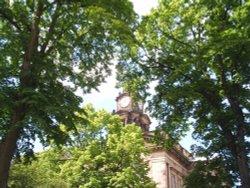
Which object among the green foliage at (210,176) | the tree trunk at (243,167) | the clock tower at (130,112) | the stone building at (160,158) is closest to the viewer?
the tree trunk at (243,167)

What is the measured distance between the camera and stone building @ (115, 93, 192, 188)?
41.7 metres

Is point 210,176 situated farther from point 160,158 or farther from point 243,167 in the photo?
point 160,158

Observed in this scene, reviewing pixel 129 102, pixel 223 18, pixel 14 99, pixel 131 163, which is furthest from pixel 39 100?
pixel 129 102

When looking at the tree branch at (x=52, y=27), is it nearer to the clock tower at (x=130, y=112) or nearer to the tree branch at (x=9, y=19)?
the tree branch at (x=9, y=19)

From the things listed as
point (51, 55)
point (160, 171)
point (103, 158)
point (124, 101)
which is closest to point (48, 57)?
point (51, 55)

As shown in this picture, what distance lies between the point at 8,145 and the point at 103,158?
54.4 feet

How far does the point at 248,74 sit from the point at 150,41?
5.91 metres

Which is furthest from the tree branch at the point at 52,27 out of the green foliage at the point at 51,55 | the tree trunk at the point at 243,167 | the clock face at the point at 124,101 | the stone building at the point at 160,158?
the clock face at the point at 124,101

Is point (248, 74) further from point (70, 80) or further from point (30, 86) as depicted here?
point (30, 86)

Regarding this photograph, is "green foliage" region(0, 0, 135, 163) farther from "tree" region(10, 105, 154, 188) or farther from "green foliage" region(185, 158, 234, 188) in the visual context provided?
"tree" region(10, 105, 154, 188)

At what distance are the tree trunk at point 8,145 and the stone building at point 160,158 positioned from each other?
76.9 ft

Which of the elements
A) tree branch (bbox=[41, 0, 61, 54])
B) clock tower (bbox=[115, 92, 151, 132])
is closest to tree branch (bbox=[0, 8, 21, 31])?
tree branch (bbox=[41, 0, 61, 54])

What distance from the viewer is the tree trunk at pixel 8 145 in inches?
541

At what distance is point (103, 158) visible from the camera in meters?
30.3
